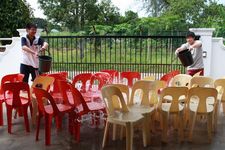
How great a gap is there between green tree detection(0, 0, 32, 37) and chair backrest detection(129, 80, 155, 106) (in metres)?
7.56

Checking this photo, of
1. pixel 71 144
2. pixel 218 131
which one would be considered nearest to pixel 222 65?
pixel 218 131

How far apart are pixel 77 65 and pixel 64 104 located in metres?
3.91

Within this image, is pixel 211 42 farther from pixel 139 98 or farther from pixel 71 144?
pixel 71 144

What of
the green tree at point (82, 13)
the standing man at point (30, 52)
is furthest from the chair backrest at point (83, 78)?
the green tree at point (82, 13)

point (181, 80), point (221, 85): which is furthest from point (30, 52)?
point (221, 85)

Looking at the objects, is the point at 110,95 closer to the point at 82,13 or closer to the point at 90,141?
the point at 90,141

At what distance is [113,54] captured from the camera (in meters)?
8.61

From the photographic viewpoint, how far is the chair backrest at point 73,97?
14.5 feet

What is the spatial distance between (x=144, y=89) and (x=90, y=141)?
104 cm

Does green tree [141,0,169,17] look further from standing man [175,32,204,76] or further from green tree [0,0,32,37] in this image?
standing man [175,32,204,76]

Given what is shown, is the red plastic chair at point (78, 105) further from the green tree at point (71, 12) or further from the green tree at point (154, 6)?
the green tree at point (154, 6)

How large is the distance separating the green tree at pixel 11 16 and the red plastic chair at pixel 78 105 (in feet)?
23.4

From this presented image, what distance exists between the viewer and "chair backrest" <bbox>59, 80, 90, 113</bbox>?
173 inches

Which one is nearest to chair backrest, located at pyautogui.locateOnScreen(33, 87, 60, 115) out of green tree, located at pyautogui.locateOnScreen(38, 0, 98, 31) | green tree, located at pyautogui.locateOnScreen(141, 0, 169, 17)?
green tree, located at pyautogui.locateOnScreen(38, 0, 98, 31)
